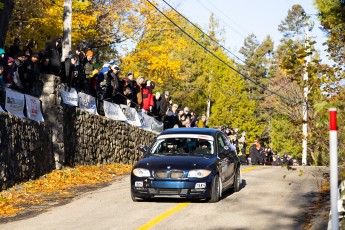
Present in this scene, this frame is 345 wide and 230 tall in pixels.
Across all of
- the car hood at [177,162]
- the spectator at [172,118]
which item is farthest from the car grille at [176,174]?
the spectator at [172,118]

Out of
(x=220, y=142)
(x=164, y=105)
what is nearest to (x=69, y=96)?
(x=220, y=142)

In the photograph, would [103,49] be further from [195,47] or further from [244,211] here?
[244,211]

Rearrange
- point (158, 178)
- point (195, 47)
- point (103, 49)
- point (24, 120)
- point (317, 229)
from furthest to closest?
point (195, 47) → point (103, 49) → point (24, 120) → point (158, 178) → point (317, 229)

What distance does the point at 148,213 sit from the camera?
538 inches

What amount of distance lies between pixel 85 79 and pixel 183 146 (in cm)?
899

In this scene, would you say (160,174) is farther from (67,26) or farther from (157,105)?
(157,105)

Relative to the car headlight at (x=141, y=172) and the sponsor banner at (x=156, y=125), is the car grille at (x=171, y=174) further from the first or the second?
the sponsor banner at (x=156, y=125)

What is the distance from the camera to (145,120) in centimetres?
3222

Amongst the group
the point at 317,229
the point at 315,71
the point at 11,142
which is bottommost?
the point at 317,229

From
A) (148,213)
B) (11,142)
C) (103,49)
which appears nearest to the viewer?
(148,213)

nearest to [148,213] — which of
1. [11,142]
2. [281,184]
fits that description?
[11,142]

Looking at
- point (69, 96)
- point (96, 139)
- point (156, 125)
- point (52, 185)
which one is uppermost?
point (69, 96)

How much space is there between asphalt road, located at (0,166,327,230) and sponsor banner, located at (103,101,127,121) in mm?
8451

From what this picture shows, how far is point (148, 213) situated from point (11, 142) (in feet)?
18.1
